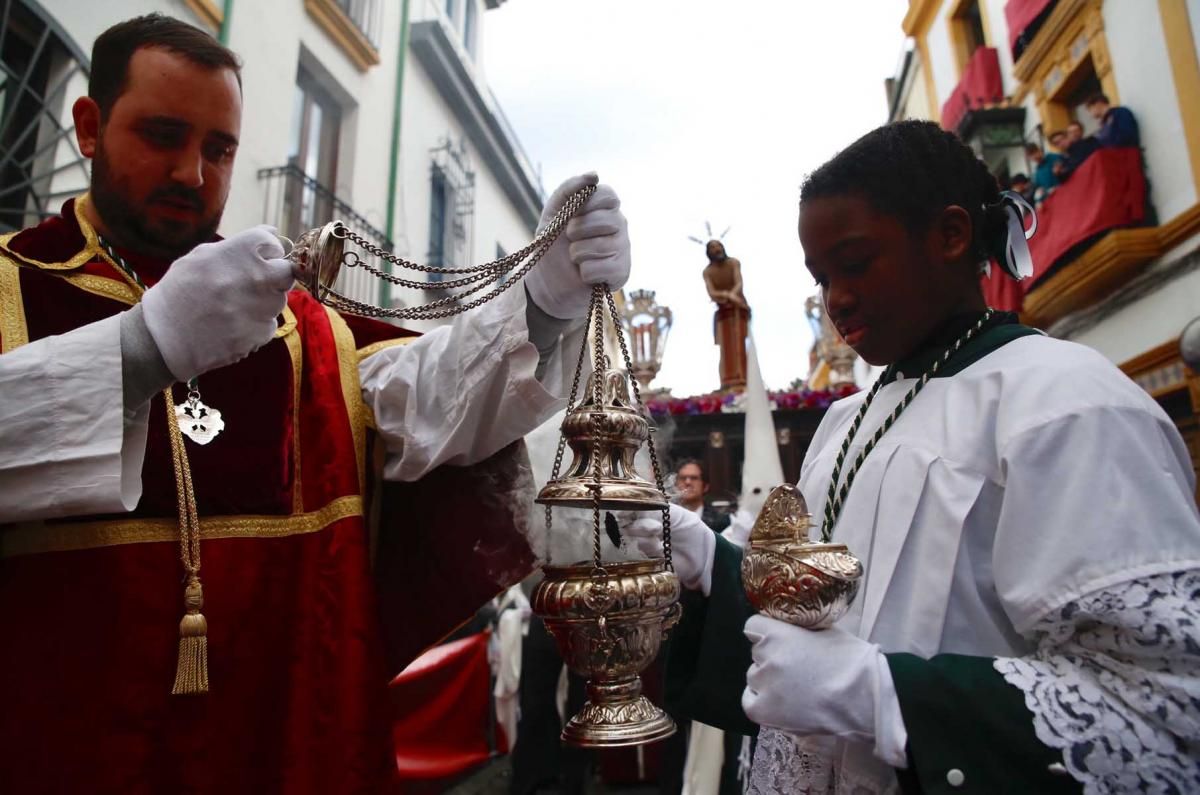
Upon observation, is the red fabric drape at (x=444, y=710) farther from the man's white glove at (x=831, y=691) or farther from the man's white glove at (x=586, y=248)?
the man's white glove at (x=831, y=691)

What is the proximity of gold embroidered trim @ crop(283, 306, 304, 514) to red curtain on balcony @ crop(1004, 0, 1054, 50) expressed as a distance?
11.2 meters

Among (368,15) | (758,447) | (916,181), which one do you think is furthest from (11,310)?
(368,15)

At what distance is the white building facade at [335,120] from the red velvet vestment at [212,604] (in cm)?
321

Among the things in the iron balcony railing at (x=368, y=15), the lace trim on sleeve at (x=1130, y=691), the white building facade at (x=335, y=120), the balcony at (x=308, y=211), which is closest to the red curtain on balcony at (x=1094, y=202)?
the balcony at (x=308, y=211)

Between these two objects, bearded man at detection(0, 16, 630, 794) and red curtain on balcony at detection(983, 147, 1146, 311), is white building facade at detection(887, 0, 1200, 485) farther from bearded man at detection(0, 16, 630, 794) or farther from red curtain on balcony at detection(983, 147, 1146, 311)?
bearded man at detection(0, 16, 630, 794)

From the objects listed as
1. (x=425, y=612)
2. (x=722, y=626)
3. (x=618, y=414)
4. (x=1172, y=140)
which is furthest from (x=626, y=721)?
(x=1172, y=140)

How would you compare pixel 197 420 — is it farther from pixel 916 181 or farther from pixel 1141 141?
pixel 1141 141

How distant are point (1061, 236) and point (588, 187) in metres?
8.99

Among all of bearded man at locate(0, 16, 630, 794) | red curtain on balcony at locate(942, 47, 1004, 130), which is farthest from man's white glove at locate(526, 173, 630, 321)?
red curtain on balcony at locate(942, 47, 1004, 130)

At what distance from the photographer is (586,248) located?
5.51ft

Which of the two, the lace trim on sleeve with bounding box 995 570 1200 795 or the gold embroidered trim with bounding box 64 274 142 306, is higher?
the gold embroidered trim with bounding box 64 274 142 306

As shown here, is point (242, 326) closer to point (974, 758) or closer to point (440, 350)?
point (440, 350)

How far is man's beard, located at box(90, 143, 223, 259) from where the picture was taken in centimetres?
173

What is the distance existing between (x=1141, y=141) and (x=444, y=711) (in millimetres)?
9064
